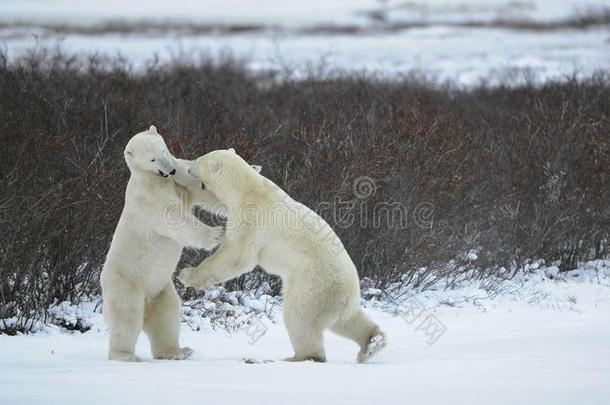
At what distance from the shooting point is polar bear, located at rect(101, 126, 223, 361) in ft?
14.9

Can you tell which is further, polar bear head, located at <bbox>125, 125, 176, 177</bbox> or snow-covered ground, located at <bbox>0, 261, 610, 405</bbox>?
polar bear head, located at <bbox>125, 125, 176, 177</bbox>

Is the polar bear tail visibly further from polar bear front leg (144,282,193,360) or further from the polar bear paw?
the polar bear paw

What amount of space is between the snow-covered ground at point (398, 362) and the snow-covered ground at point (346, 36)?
8.70 meters

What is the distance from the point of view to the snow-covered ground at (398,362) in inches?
128

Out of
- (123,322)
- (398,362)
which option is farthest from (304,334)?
(123,322)

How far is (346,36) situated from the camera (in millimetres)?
37688

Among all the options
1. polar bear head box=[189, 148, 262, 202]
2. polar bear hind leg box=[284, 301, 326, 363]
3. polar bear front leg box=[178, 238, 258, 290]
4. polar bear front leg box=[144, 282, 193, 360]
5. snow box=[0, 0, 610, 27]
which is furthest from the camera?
snow box=[0, 0, 610, 27]

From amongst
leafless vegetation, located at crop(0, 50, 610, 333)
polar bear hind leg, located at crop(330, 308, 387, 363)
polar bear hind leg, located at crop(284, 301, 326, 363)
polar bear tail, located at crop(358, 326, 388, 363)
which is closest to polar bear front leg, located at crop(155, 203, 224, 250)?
polar bear hind leg, located at crop(284, 301, 326, 363)

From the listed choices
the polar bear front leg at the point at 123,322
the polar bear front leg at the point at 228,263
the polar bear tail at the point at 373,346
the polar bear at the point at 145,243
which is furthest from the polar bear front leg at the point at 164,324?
the polar bear tail at the point at 373,346

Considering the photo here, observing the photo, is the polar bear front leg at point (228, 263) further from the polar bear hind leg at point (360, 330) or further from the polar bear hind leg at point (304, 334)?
the polar bear hind leg at point (360, 330)

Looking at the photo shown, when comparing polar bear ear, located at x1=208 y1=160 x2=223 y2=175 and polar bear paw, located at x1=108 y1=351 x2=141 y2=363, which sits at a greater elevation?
polar bear ear, located at x1=208 y1=160 x2=223 y2=175

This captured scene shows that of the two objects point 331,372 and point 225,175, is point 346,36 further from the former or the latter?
point 331,372

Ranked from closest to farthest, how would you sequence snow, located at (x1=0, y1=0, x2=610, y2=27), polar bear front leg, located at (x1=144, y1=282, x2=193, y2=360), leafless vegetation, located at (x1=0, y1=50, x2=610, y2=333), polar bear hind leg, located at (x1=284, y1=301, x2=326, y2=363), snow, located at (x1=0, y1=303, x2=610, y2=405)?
snow, located at (x1=0, y1=303, x2=610, y2=405)
polar bear hind leg, located at (x1=284, y1=301, x2=326, y2=363)
polar bear front leg, located at (x1=144, y1=282, x2=193, y2=360)
leafless vegetation, located at (x1=0, y1=50, x2=610, y2=333)
snow, located at (x1=0, y1=0, x2=610, y2=27)

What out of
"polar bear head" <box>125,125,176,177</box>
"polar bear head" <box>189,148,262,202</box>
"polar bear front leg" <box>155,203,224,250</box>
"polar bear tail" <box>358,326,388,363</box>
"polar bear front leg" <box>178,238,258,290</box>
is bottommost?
"polar bear tail" <box>358,326,388,363</box>
